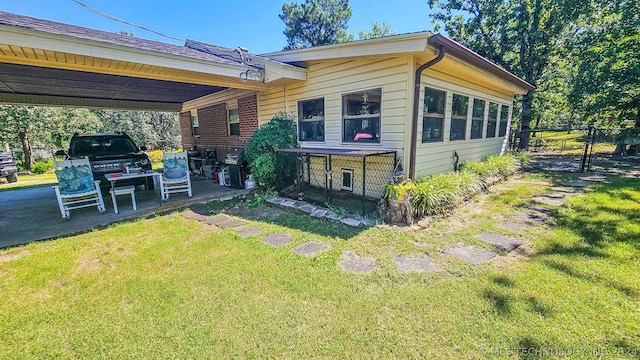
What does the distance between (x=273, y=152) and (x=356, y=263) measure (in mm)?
3937

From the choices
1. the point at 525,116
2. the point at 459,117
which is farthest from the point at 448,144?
the point at 525,116

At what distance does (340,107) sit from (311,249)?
3.41 meters

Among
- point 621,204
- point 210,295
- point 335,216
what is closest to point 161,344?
point 210,295

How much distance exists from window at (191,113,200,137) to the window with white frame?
246 cm

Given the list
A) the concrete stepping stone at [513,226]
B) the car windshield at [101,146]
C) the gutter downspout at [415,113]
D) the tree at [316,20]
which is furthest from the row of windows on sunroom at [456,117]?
the tree at [316,20]

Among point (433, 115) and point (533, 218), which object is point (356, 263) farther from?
point (433, 115)

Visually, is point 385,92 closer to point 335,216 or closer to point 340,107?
point 340,107

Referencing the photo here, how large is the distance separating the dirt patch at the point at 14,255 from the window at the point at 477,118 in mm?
9578

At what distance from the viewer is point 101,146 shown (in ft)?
21.8

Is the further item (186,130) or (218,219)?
(186,130)

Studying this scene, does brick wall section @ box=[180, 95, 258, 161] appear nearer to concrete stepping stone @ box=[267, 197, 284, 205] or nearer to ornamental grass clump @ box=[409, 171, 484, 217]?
concrete stepping stone @ box=[267, 197, 284, 205]

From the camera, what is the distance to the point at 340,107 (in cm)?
574

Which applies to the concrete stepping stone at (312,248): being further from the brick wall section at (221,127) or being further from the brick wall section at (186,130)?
the brick wall section at (186,130)

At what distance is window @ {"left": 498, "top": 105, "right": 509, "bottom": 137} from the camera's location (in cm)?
952
